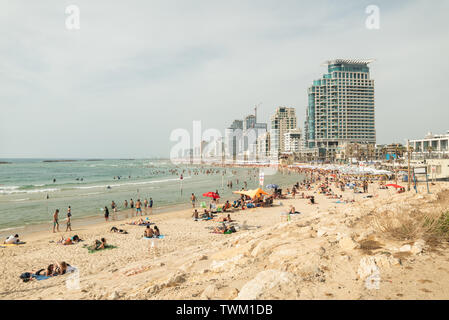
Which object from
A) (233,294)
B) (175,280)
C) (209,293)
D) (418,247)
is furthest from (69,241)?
(418,247)

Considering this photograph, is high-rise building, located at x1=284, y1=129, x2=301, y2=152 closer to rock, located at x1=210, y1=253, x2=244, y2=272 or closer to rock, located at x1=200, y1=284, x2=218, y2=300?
rock, located at x1=210, y1=253, x2=244, y2=272

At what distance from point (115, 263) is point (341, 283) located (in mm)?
9801

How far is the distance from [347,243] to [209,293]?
161 inches

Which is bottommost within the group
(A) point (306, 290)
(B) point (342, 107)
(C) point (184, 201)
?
(C) point (184, 201)

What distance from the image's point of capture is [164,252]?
43.5ft

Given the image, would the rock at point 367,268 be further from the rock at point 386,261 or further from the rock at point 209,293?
the rock at point 209,293

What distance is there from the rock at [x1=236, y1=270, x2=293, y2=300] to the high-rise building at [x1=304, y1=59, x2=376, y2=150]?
13677cm

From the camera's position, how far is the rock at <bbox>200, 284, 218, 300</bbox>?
5.52 metres

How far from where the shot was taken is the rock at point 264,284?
5070 millimetres

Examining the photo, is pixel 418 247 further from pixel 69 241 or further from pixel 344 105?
pixel 344 105

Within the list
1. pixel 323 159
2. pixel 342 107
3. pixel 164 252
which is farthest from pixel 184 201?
pixel 342 107

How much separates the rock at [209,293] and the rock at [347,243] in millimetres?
3772
